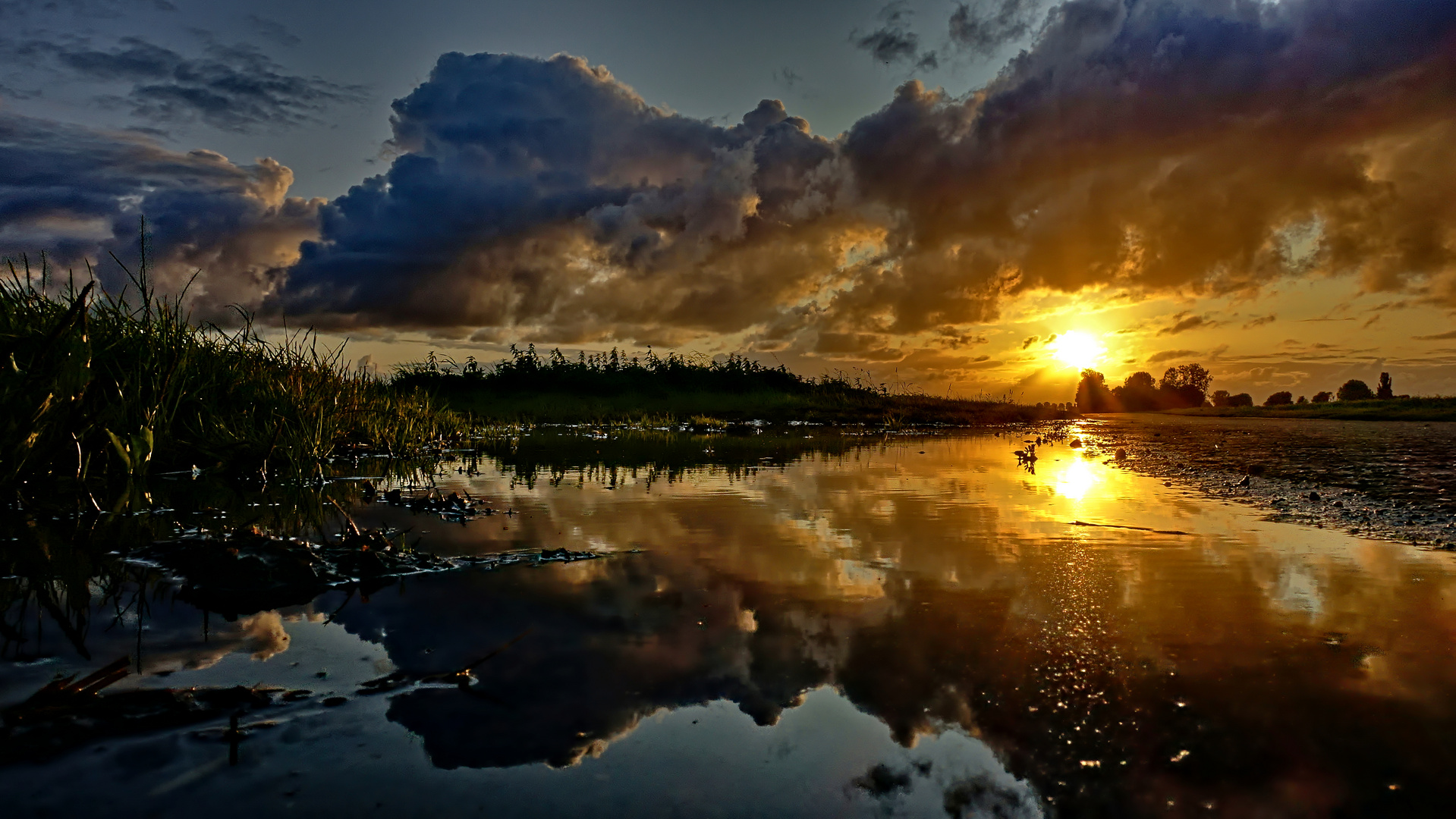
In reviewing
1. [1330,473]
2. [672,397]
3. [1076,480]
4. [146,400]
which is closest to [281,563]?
[146,400]

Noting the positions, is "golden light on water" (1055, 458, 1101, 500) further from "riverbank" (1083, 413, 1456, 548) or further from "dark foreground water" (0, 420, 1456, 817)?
"dark foreground water" (0, 420, 1456, 817)

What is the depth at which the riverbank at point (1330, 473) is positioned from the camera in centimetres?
600

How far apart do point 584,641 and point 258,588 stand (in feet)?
6.29

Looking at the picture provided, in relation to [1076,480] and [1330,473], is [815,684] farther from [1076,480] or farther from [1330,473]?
[1330,473]

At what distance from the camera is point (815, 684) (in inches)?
104

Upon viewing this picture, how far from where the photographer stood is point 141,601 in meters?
3.52

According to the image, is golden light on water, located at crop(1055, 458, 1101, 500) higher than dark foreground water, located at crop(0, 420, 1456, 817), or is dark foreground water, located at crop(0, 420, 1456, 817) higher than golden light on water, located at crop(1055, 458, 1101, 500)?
golden light on water, located at crop(1055, 458, 1101, 500)

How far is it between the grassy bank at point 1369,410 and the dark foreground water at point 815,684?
92.2 ft

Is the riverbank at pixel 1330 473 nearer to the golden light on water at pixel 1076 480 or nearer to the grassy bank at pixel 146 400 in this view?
the golden light on water at pixel 1076 480

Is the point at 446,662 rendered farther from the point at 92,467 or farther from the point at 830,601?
the point at 92,467

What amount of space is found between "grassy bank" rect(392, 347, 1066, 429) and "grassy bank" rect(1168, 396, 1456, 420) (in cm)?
997

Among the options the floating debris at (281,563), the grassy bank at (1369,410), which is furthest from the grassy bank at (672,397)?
the floating debris at (281,563)

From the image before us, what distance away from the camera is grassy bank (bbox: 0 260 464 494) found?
216 inches

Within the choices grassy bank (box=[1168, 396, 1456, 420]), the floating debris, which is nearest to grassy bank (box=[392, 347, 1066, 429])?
grassy bank (box=[1168, 396, 1456, 420])
